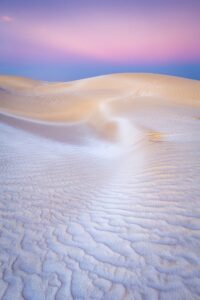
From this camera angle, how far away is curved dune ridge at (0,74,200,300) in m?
2.03

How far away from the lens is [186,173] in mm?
3621

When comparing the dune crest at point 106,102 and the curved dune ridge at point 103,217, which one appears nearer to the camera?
the curved dune ridge at point 103,217

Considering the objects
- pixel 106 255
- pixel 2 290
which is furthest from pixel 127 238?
pixel 2 290

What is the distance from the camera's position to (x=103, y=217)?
10.2ft

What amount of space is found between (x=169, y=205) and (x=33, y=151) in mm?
4448

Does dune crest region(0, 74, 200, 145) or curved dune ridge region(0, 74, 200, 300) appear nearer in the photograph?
curved dune ridge region(0, 74, 200, 300)

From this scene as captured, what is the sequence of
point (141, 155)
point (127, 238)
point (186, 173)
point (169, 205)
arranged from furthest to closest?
point (141, 155), point (186, 173), point (169, 205), point (127, 238)

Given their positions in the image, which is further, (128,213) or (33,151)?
(33,151)

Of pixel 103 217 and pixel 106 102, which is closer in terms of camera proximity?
pixel 103 217

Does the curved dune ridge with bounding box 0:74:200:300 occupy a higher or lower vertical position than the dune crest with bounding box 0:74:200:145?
lower

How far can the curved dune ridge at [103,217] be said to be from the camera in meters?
2.03

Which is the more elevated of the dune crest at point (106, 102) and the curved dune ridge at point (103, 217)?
the dune crest at point (106, 102)

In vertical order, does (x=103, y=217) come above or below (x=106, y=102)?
below

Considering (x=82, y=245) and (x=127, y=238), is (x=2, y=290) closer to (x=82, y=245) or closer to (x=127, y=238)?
(x=82, y=245)
